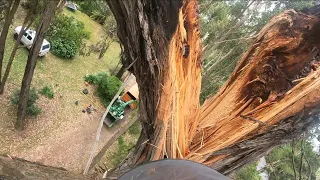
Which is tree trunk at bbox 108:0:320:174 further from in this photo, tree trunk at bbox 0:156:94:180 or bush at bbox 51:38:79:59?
bush at bbox 51:38:79:59

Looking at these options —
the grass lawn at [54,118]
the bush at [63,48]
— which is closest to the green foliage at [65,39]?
the bush at [63,48]

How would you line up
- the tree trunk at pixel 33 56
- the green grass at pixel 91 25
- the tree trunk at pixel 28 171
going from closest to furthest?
1. the tree trunk at pixel 28 171
2. the tree trunk at pixel 33 56
3. the green grass at pixel 91 25

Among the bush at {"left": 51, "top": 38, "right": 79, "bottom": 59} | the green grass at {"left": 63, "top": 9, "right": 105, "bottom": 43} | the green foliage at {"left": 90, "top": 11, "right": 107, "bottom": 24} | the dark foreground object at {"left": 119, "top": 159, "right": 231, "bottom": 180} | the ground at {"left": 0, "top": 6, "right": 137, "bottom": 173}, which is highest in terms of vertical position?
the dark foreground object at {"left": 119, "top": 159, "right": 231, "bottom": 180}

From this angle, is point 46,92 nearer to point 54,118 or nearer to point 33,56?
point 54,118

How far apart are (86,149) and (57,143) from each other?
0.91 m

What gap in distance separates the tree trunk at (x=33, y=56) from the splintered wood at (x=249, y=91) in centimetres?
465

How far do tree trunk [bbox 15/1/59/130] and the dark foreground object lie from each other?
16.2ft

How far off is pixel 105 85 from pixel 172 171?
10.2 metres

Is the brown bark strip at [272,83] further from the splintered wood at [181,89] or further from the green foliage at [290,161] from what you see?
the green foliage at [290,161]

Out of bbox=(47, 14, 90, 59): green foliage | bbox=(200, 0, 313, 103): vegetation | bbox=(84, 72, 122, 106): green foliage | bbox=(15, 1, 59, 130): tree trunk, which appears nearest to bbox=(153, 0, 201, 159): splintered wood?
bbox=(15, 1, 59, 130): tree trunk

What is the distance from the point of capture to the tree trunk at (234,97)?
2135 mm

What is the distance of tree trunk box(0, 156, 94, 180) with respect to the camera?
6.44ft

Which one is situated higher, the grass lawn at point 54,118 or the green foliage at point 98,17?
the green foliage at point 98,17

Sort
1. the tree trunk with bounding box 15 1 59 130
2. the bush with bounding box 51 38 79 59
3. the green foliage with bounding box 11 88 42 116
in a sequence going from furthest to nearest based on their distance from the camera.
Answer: the bush with bounding box 51 38 79 59, the green foliage with bounding box 11 88 42 116, the tree trunk with bounding box 15 1 59 130
